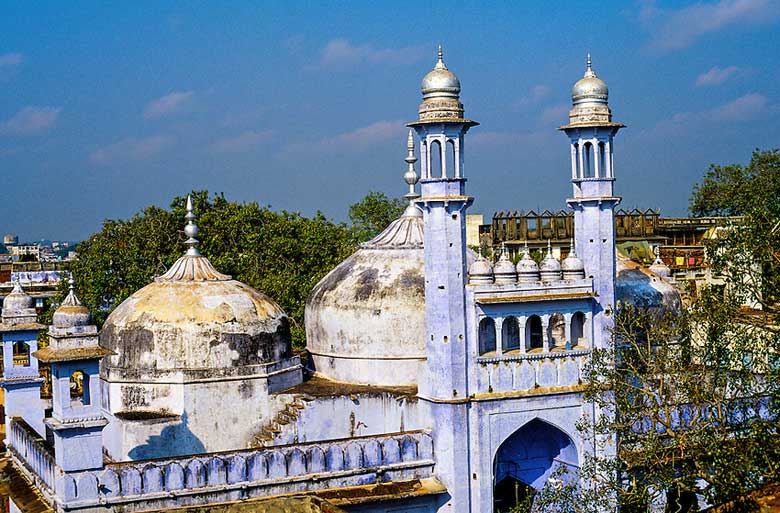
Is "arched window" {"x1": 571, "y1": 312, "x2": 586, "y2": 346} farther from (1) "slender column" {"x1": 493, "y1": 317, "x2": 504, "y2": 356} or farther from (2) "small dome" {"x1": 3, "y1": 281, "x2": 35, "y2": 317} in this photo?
(2) "small dome" {"x1": 3, "y1": 281, "x2": 35, "y2": 317}

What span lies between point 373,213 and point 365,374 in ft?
117

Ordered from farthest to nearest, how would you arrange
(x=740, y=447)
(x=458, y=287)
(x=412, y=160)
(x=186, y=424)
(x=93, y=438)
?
(x=412, y=160), (x=186, y=424), (x=458, y=287), (x=93, y=438), (x=740, y=447)

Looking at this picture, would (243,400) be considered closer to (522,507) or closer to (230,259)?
(522,507)

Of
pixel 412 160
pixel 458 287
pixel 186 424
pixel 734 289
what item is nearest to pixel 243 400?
pixel 186 424

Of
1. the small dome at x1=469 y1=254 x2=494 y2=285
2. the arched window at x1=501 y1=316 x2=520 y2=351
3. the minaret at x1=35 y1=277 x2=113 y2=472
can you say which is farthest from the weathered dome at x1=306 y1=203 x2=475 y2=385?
the minaret at x1=35 y1=277 x2=113 y2=472

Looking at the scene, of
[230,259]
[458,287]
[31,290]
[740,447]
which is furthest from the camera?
[31,290]

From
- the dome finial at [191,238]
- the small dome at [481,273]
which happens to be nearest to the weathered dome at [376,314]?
the small dome at [481,273]

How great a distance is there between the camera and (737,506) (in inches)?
728

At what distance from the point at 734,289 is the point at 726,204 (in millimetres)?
45697

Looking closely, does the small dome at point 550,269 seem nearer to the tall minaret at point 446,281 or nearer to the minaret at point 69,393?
the tall minaret at point 446,281

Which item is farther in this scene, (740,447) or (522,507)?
(522,507)

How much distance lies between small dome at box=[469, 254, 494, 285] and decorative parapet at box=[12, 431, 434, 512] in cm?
318

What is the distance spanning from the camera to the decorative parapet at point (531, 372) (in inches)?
880

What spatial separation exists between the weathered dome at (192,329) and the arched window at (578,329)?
6.41m
